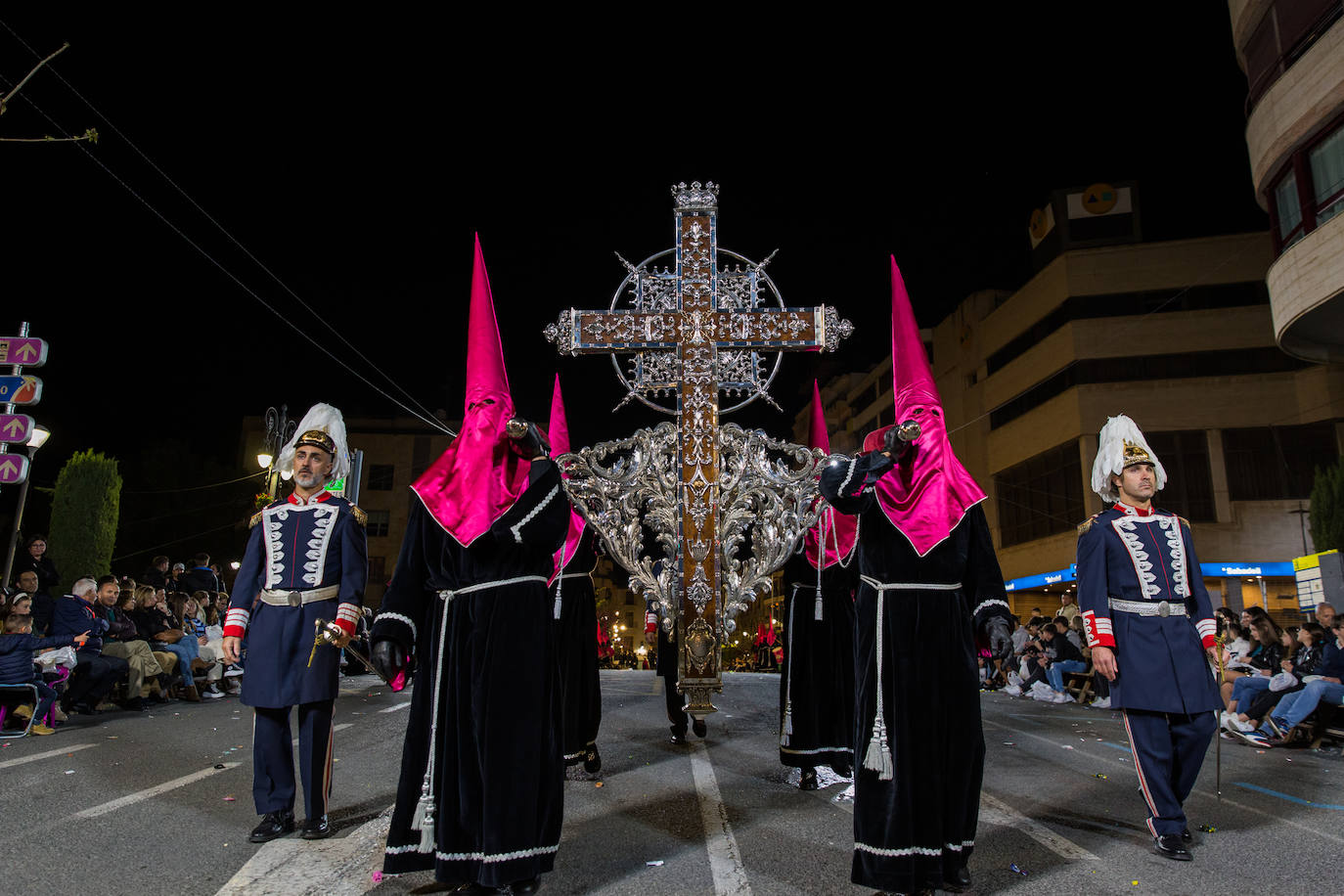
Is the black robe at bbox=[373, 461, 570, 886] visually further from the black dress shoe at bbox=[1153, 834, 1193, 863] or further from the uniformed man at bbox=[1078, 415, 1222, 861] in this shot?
the uniformed man at bbox=[1078, 415, 1222, 861]

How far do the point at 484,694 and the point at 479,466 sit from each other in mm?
1056

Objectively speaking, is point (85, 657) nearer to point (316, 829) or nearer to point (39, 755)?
point (39, 755)

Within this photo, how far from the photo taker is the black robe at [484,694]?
3.63 m

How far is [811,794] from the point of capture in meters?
5.78

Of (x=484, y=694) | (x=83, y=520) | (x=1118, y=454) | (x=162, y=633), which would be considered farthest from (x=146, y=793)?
(x=83, y=520)

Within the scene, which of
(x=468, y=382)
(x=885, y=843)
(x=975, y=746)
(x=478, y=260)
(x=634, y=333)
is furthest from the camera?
(x=634, y=333)

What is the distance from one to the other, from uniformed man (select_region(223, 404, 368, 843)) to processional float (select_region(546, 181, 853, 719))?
2793 mm

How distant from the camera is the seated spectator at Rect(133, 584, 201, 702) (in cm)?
1103

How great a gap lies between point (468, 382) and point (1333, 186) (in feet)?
60.8

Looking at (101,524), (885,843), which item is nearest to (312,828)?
(885,843)

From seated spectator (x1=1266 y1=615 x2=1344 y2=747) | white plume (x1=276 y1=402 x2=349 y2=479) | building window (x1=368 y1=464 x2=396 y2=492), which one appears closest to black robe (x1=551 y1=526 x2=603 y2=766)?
white plume (x1=276 y1=402 x2=349 y2=479)

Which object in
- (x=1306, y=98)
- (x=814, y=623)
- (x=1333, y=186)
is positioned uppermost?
(x=1306, y=98)

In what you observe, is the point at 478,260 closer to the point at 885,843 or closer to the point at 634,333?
the point at 634,333

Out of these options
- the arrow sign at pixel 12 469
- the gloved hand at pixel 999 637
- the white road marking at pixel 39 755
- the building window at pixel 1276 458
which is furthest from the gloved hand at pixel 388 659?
the building window at pixel 1276 458
